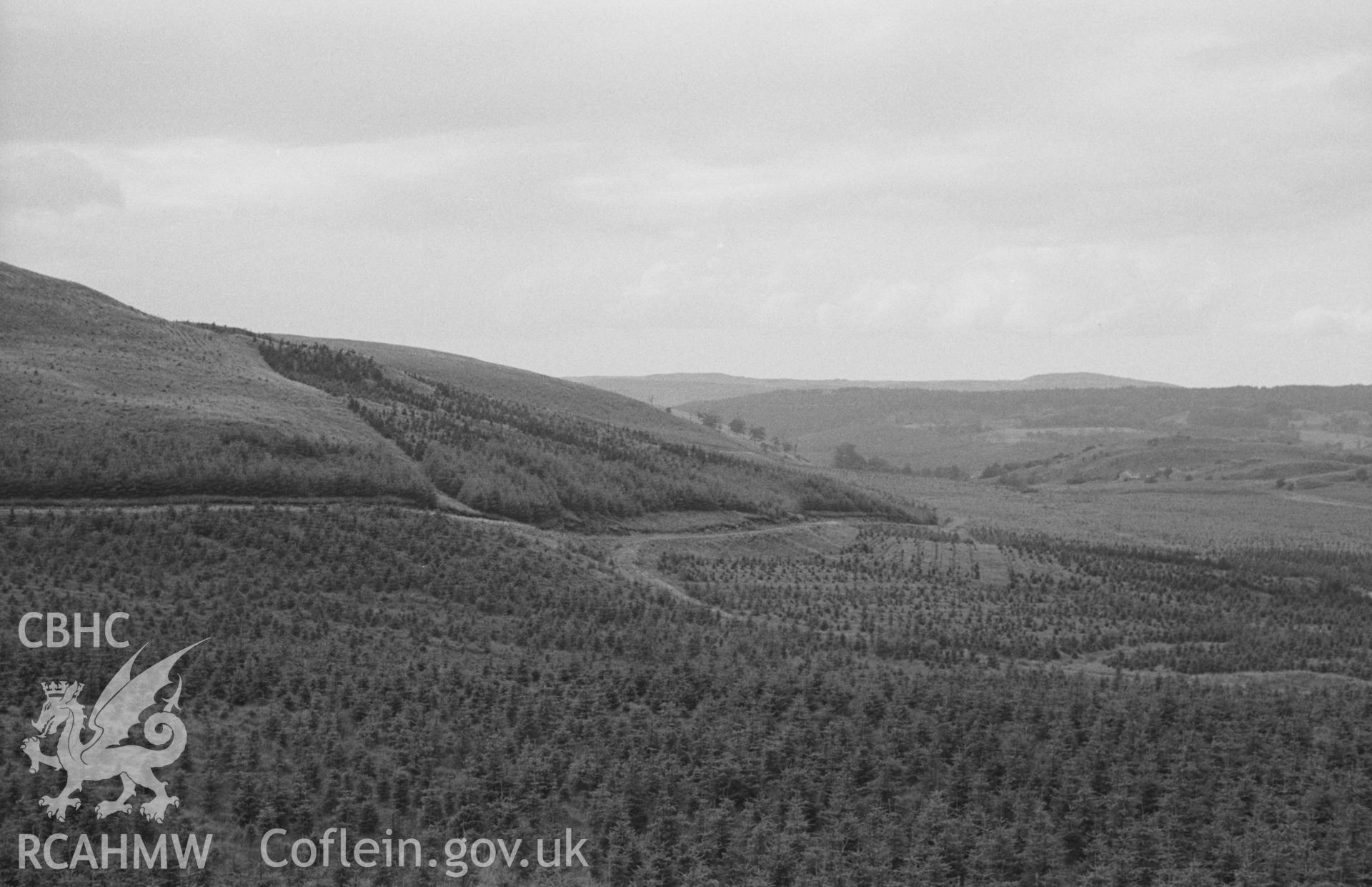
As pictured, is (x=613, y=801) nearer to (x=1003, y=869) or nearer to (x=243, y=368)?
(x=1003, y=869)

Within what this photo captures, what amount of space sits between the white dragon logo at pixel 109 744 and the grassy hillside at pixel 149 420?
2369 cm

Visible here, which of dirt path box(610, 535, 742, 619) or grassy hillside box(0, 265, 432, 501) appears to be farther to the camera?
dirt path box(610, 535, 742, 619)

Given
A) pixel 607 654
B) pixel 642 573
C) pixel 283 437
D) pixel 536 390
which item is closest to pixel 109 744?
pixel 607 654

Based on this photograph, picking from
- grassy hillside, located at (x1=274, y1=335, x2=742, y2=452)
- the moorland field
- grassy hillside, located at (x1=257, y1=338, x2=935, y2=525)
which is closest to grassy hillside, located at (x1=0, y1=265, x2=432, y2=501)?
the moorland field

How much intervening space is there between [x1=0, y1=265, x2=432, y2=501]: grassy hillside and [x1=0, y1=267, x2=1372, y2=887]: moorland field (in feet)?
0.79

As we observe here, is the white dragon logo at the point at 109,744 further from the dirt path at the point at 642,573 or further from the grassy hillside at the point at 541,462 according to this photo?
the grassy hillside at the point at 541,462

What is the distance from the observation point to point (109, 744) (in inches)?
1068

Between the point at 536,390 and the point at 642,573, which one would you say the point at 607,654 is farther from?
the point at 536,390

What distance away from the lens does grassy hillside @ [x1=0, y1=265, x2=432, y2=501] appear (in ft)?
169

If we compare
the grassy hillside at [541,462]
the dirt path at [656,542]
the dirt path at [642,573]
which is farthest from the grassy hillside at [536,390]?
the dirt path at [642,573]

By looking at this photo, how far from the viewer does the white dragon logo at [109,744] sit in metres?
24.9

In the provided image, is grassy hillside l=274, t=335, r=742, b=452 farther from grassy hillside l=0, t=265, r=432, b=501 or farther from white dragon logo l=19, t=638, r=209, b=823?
white dragon logo l=19, t=638, r=209, b=823

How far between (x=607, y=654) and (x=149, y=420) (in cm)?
2739

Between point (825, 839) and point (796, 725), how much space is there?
6.97 metres
